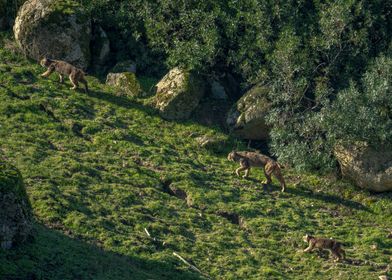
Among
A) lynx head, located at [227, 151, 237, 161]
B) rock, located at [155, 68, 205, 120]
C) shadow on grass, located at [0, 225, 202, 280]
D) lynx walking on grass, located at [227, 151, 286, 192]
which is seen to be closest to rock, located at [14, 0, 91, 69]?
rock, located at [155, 68, 205, 120]

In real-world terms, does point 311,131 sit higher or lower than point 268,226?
higher

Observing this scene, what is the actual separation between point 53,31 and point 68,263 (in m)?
16.8

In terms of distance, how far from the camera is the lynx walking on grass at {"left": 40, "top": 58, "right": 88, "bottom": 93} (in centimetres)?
3850

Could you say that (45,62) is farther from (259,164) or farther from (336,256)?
(336,256)

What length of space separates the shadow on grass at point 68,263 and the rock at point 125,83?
12.8m

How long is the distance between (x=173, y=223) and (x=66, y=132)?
7.36 meters

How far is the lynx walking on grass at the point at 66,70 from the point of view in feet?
126

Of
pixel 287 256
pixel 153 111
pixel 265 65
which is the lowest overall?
pixel 287 256

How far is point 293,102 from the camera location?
37375 mm

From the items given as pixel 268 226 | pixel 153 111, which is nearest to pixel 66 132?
pixel 153 111

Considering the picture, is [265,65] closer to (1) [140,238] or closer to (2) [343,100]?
(2) [343,100]

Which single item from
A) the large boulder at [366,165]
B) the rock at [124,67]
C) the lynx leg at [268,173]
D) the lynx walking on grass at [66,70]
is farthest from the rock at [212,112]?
the large boulder at [366,165]

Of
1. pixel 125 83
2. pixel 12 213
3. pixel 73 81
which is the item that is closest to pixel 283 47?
pixel 125 83

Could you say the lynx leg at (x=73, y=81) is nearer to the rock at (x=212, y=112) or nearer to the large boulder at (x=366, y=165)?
the rock at (x=212, y=112)
